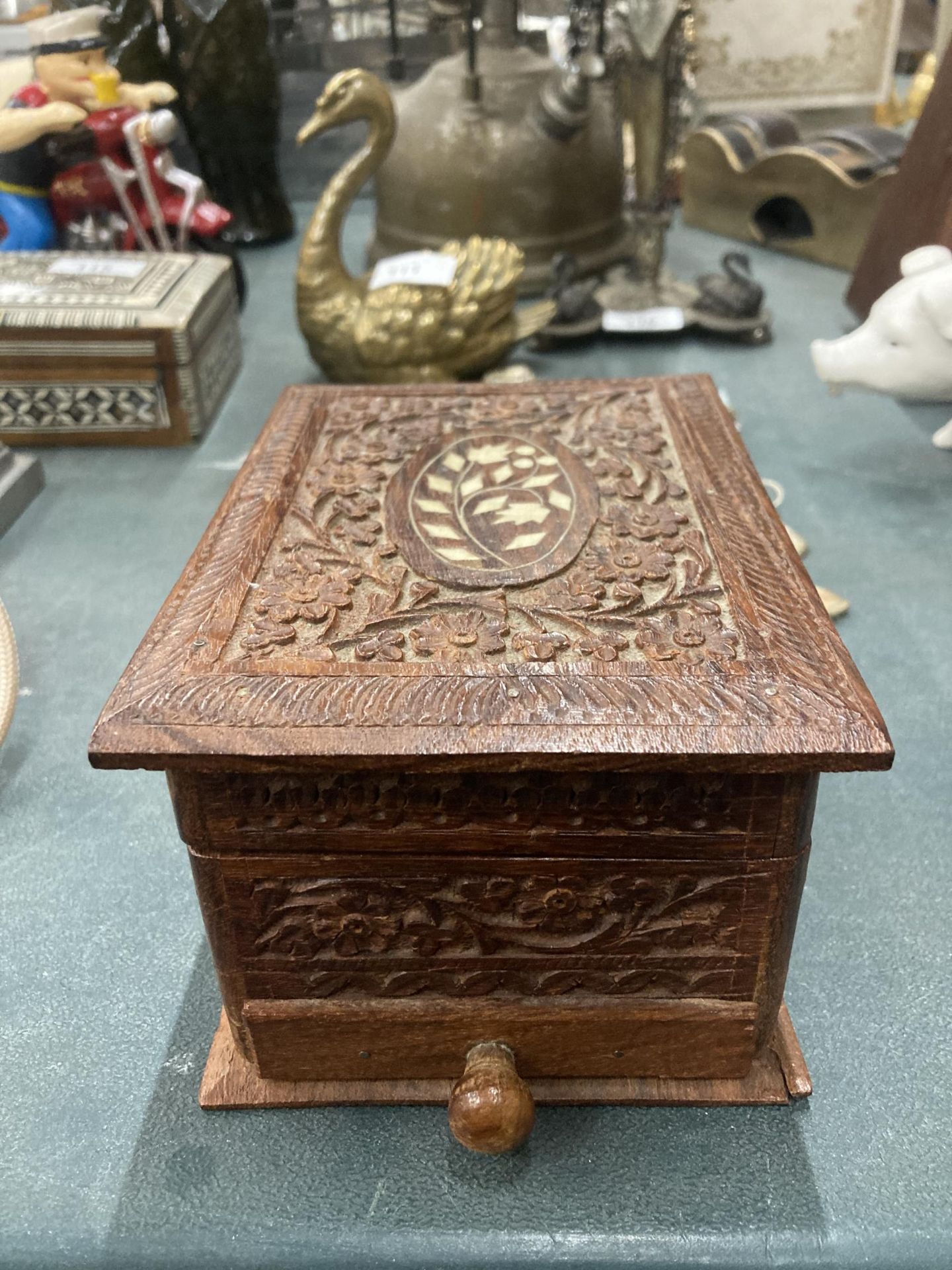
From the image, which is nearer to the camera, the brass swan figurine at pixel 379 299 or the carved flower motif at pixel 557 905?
the carved flower motif at pixel 557 905

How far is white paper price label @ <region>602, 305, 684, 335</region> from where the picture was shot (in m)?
2.12

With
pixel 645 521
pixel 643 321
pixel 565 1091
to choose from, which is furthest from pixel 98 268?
pixel 565 1091

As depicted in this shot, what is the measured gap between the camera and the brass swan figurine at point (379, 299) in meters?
1.77

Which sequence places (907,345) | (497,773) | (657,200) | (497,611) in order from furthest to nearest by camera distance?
(657,200), (907,345), (497,611), (497,773)

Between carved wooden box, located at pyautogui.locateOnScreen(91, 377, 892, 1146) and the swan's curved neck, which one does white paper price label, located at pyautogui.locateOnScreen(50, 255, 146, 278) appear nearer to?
the swan's curved neck

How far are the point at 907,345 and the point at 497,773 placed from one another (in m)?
1.16

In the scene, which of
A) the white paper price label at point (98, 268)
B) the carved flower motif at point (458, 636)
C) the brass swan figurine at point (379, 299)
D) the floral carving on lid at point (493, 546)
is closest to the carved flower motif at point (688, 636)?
the floral carving on lid at point (493, 546)

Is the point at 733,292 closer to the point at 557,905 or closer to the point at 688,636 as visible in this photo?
the point at 688,636

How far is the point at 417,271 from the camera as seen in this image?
1.79 meters

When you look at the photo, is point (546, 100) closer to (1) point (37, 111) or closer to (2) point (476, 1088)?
(1) point (37, 111)

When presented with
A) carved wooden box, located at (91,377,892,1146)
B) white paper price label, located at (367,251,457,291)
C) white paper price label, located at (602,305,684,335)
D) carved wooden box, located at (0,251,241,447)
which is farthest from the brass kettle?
carved wooden box, located at (91,377,892,1146)

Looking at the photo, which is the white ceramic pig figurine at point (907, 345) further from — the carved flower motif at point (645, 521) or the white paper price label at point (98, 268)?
the white paper price label at point (98, 268)

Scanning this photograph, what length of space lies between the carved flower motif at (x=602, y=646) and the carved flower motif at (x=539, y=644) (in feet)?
A: 0.05

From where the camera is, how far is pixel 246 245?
272 cm
